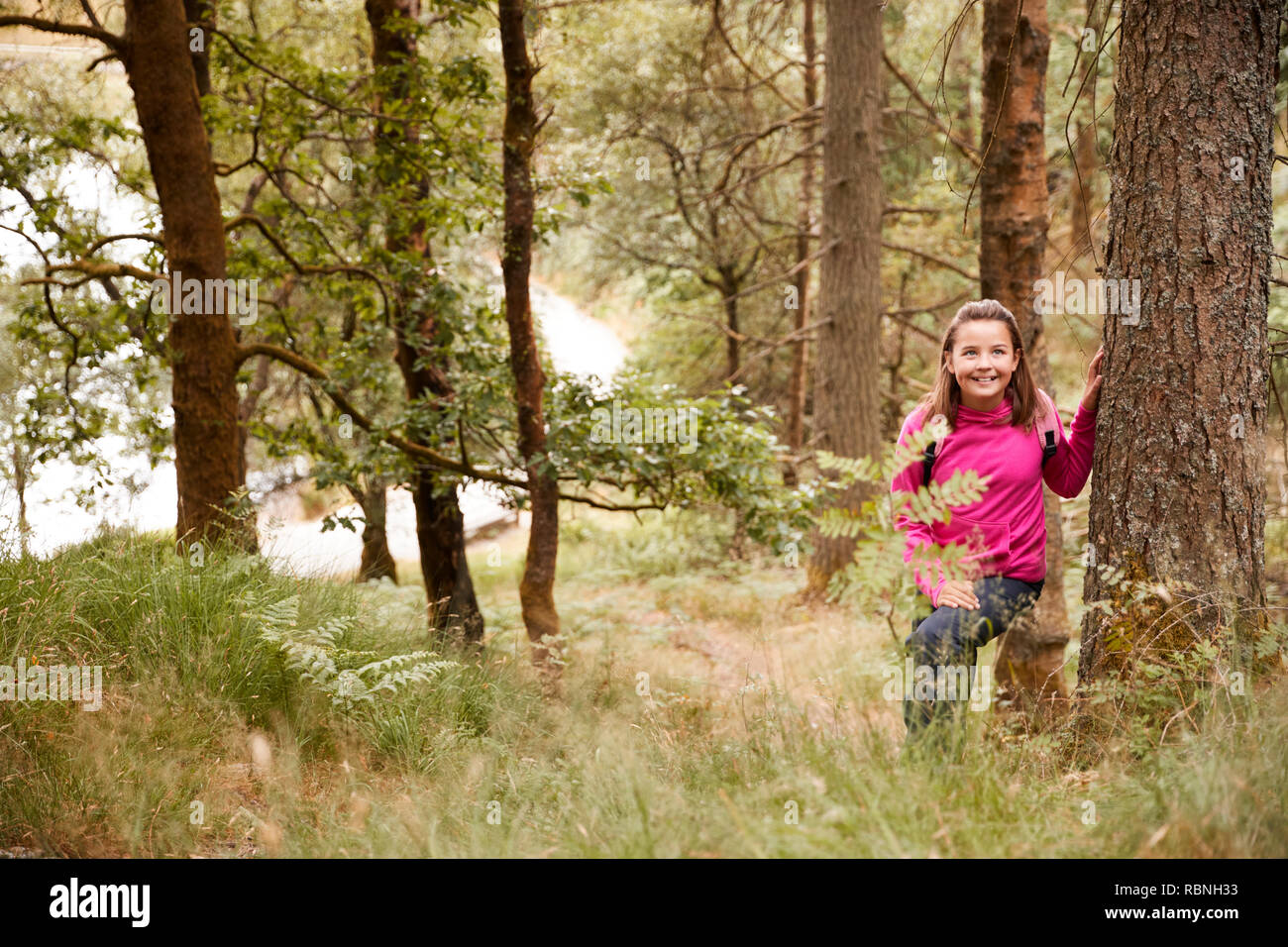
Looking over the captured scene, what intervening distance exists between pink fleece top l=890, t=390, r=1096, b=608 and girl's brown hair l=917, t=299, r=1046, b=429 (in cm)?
4

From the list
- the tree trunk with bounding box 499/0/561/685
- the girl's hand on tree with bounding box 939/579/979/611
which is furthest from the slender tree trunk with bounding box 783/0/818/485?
the girl's hand on tree with bounding box 939/579/979/611

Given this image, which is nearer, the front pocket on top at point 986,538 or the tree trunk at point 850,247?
the front pocket on top at point 986,538

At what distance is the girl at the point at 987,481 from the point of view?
3188 millimetres

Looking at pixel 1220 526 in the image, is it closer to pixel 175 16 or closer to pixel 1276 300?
pixel 1276 300

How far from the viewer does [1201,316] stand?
10.9 ft

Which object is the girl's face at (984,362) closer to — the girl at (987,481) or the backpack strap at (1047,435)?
the girl at (987,481)

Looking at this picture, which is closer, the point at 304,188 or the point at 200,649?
the point at 200,649

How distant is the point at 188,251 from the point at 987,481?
217 inches

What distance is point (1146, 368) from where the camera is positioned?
3.42 m

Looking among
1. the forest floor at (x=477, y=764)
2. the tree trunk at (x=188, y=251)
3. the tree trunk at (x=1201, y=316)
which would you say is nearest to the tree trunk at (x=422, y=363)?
the tree trunk at (x=188, y=251)

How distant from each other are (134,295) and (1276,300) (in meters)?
10.2

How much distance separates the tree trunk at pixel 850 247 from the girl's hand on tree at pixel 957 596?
7.14 meters

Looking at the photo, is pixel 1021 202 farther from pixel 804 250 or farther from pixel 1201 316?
pixel 804 250

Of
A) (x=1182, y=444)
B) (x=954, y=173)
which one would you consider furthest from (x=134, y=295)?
(x=954, y=173)
